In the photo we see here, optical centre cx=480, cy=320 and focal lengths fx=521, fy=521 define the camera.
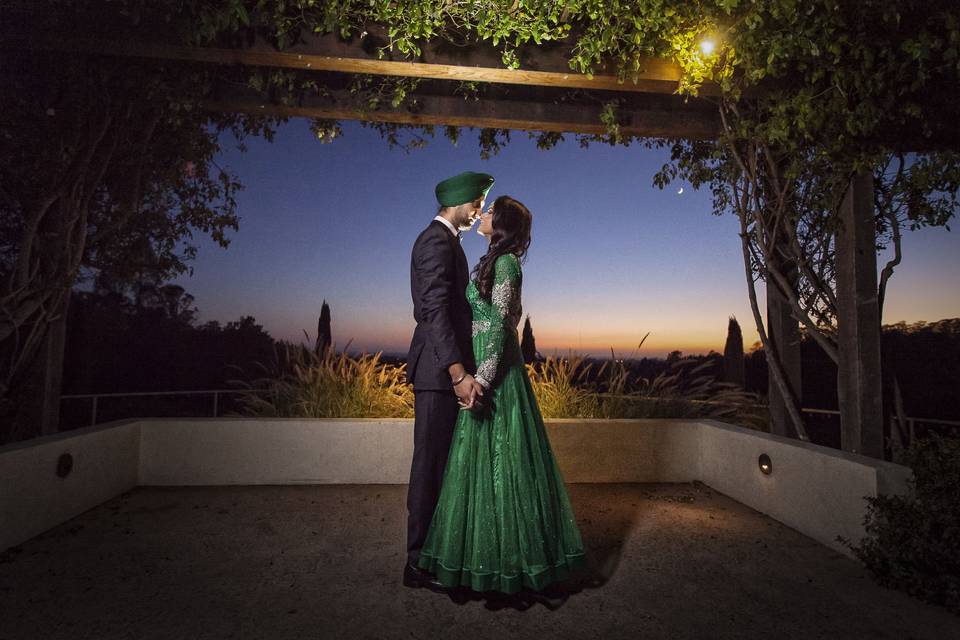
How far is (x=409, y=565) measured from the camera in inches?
92.0

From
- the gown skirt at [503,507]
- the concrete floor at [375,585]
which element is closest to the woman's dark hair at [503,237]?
the gown skirt at [503,507]

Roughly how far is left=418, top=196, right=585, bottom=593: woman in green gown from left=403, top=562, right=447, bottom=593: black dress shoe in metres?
0.06

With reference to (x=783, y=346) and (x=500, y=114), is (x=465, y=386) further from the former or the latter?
(x=783, y=346)

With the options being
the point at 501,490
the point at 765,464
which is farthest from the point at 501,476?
the point at 765,464

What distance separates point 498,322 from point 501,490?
2.32ft

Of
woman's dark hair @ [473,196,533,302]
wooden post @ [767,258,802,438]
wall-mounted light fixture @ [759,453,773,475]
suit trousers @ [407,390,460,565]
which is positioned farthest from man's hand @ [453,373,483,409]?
wooden post @ [767,258,802,438]

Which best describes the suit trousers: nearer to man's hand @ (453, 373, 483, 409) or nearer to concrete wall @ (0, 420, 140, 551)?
man's hand @ (453, 373, 483, 409)

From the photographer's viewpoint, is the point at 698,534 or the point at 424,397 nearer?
the point at 424,397

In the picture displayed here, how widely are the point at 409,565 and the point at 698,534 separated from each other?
1743 mm

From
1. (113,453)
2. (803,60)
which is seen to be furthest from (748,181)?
(113,453)

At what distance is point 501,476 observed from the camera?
2203mm

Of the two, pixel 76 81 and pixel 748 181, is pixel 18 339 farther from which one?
pixel 748 181

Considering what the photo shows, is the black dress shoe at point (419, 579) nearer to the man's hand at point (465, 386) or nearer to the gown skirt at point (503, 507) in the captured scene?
the gown skirt at point (503, 507)

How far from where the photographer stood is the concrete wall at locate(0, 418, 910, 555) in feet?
10.3
